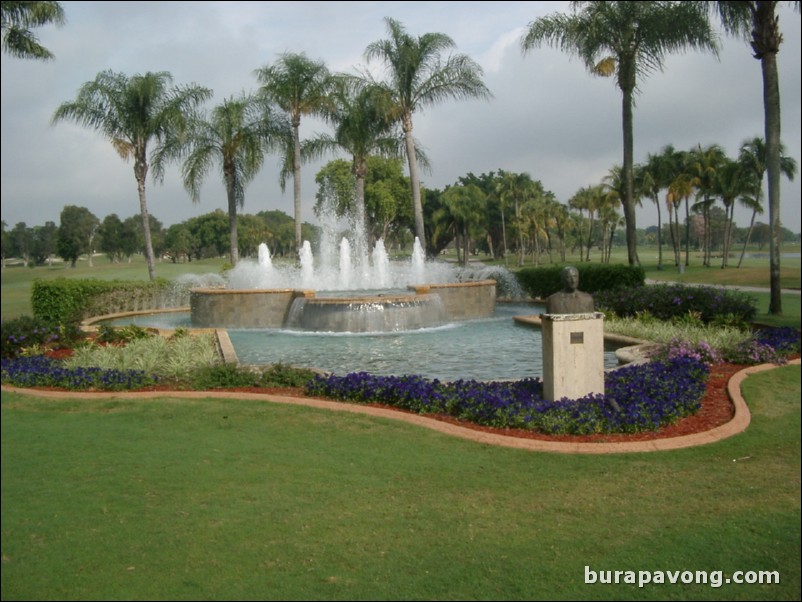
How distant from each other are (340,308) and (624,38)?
11.7 meters

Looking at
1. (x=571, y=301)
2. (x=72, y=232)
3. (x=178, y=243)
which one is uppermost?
(x=178, y=243)

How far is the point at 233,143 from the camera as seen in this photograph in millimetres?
25359

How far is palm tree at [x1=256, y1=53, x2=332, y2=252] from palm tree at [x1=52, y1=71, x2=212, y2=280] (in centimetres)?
256

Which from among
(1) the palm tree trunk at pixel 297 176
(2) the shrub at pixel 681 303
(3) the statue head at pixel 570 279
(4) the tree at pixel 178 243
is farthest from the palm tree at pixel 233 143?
(4) the tree at pixel 178 243

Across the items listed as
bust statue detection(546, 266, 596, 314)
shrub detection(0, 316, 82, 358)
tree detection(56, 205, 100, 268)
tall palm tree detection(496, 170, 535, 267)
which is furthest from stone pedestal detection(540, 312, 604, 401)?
tall palm tree detection(496, 170, 535, 267)

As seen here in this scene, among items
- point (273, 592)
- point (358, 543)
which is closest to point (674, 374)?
→ point (358, 543)

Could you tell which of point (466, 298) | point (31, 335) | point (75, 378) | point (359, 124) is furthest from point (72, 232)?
point (359, 124)

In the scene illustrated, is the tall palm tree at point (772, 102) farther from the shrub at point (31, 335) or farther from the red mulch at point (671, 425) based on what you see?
the shrub at point (31, 335)

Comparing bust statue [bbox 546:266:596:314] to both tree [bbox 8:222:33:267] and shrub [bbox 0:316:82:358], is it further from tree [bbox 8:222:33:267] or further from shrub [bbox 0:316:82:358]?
shrub [bbox 0:316:82:358]

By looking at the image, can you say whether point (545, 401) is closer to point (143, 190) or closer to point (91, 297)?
point (91, 297)

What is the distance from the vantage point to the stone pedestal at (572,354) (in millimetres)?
6477

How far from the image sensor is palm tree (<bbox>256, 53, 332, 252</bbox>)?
84.7 ft

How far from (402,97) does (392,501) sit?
72.4 feet

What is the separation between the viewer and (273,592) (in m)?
3.07
